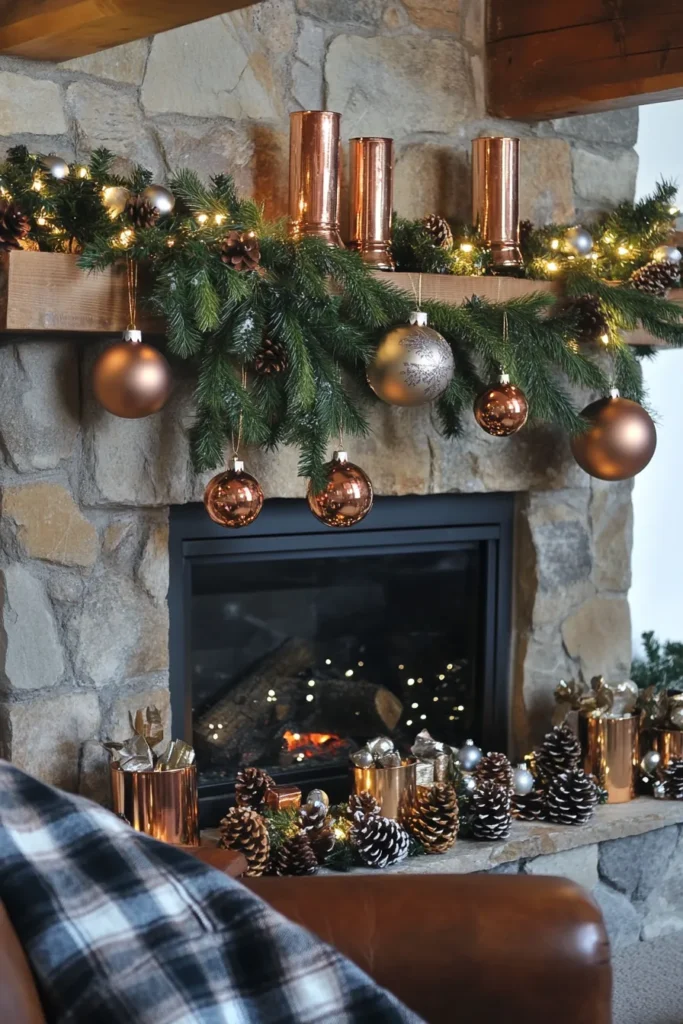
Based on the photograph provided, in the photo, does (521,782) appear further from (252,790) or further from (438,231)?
(438,231)

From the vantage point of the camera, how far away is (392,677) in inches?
104

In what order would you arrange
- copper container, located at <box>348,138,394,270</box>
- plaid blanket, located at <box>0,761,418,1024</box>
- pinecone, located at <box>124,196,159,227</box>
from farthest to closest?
copper container, located at <box>348,138,394,270</box> < pinecone, located at <box>124,196,159,227</box> < plaid blanket, located at <box>0,761,418,1024</box>

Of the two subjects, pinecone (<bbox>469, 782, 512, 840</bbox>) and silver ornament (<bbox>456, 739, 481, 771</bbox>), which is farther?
silver ornament (<bbox>456, 739, 481, 771</bbox>)

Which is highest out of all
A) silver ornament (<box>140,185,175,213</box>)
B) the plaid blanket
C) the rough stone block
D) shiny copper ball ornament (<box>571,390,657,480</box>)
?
silver ornament (<box>140,185,175,213</box>)

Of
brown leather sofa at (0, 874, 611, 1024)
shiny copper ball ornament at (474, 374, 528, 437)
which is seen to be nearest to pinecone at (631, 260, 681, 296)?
shiny copper ball ornament at (474, 374, 528, 437)

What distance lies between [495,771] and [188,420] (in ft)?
2.93

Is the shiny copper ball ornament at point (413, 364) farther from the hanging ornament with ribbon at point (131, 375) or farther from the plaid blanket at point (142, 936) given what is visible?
the plaid blanket at point (142, 936)

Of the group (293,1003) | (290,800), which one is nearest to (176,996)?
(293,1003)

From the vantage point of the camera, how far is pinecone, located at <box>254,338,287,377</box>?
6.56ft

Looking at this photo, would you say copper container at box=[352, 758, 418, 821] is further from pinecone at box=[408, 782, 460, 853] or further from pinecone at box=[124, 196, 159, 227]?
pinecone at box=[124, 196, 159, 227]

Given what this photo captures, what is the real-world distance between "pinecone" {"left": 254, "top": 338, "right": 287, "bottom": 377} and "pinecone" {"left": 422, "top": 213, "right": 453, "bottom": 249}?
1.42 ft

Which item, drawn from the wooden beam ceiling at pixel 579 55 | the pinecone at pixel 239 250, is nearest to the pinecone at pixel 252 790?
the pinecone at pixel 239 250

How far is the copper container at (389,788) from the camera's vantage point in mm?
2318

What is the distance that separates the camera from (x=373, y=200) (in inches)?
86.4
